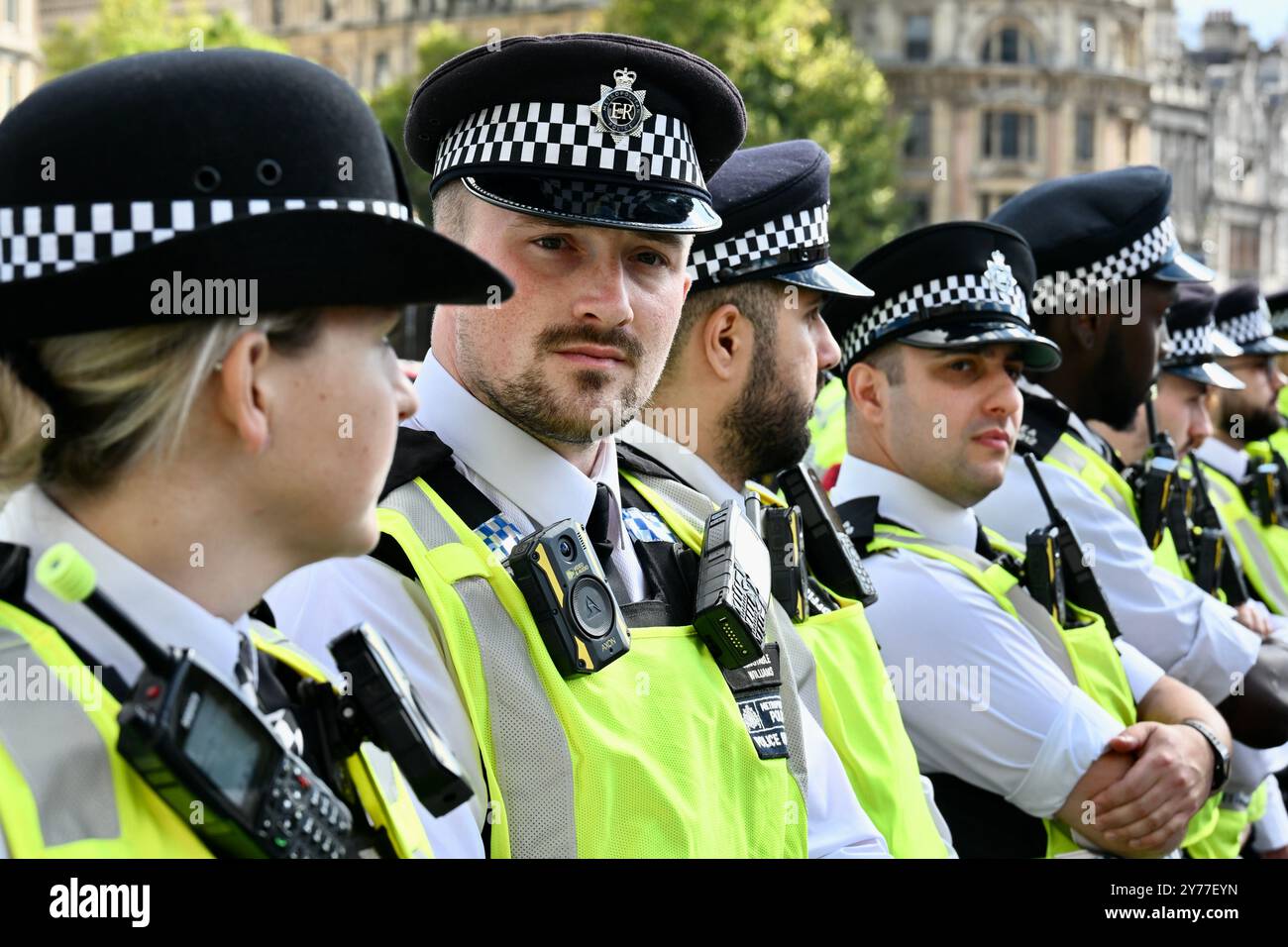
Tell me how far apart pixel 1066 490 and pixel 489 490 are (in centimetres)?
320

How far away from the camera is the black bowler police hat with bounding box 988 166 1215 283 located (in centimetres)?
638

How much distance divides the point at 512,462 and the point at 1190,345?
5397 millimetres

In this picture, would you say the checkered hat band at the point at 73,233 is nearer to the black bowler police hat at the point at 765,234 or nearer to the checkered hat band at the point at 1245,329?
the black bowler police hat at the point at 765,234

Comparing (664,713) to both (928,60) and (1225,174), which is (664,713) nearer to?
(928,60)

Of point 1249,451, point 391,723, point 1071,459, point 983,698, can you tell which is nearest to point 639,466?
point 983,698

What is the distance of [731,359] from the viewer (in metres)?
4.40

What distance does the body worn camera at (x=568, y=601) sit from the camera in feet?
9.57

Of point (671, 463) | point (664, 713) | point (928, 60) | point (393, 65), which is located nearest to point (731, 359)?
point (671, 463)

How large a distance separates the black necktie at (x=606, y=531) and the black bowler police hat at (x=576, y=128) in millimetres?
499

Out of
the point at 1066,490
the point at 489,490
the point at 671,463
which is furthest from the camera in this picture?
the point at 1066,490

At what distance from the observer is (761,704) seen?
3.23 m

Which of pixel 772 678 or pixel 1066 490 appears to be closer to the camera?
pixel 772 678

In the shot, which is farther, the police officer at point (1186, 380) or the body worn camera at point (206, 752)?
the police officer at point (1186, 380)

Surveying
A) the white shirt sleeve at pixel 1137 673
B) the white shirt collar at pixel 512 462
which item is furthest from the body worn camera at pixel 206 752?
the white shirt sleeve at pixel 1137 673
